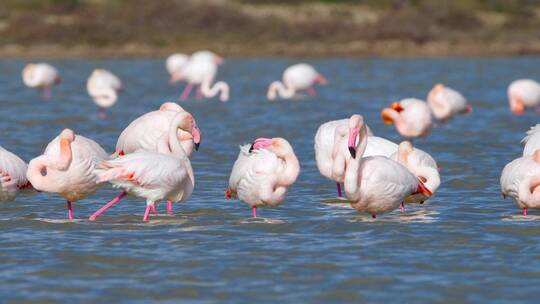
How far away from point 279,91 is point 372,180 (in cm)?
1489

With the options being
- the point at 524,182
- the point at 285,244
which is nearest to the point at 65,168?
the point at 285,244

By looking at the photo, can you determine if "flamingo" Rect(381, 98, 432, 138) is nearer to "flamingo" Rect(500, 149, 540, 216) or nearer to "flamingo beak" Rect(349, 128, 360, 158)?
"flamingo" Rect(500, 149, 540, 216)

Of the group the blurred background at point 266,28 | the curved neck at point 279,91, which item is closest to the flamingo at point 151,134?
the curved neck at point 279,91

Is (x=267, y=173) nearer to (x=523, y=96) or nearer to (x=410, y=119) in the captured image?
(x=410, y=119)

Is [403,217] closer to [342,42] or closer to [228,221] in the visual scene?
[228,221]

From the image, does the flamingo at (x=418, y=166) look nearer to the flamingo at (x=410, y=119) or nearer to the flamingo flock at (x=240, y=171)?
the flamingo flock at (x=240, y=171)

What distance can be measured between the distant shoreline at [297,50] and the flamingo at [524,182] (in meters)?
32.1

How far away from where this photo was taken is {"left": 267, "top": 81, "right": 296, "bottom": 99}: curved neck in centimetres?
2362

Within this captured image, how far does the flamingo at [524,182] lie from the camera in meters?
9.36

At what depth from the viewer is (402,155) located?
407 inches

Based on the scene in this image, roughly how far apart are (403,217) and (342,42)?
35.0 meters

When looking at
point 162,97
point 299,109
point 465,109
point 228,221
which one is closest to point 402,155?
point 228,221

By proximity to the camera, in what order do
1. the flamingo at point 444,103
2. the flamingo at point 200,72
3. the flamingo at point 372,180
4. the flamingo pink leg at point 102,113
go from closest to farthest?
the flamingo at point 372,180, the flamingo at point 444,103, the flamingo pink leg at point 102,113, the flamingo at point 200,72

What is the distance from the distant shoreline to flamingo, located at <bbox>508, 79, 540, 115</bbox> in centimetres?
2210
